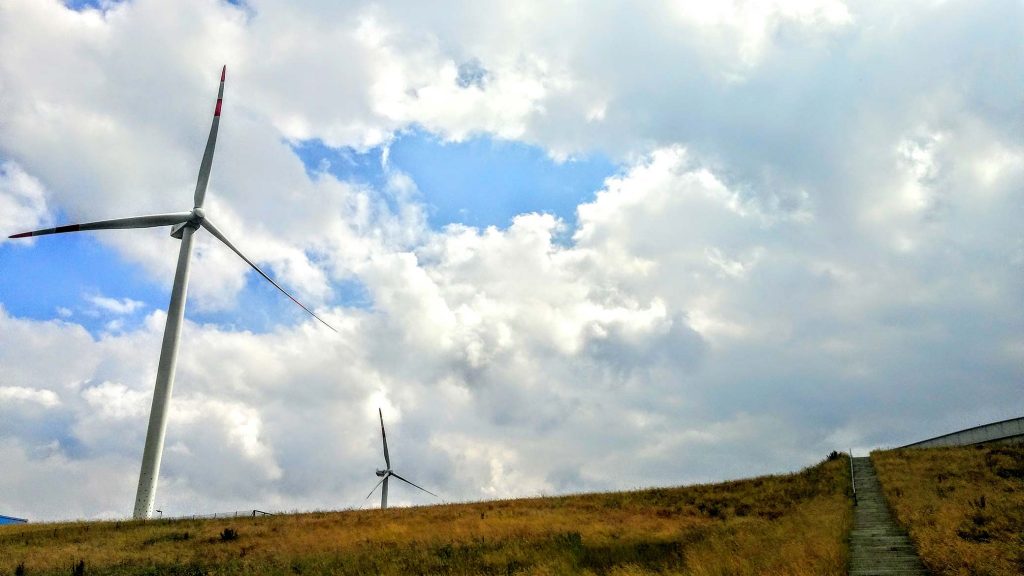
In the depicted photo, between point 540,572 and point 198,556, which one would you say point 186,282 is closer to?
point 198,556

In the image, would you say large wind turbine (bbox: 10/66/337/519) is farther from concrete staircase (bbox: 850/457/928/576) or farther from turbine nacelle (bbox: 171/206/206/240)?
concrete staircase (bbox: 850/457/928/576)

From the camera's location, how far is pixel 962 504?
28.0 meters

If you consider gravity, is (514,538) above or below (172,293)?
below

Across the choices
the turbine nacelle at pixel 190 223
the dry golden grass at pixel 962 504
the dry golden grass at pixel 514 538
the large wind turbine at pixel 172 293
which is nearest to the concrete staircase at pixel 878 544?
the dry golden grass at pixel 962 504

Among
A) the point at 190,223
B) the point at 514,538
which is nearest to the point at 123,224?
the point at 190,223

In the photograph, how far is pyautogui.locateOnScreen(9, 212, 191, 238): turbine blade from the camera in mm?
50156

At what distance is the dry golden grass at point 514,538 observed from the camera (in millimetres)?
23438

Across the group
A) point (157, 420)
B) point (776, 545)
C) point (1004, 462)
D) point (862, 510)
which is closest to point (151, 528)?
point (157, 420)

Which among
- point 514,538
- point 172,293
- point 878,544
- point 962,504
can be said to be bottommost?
point 878,544

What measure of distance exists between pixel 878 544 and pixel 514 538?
14.1 m

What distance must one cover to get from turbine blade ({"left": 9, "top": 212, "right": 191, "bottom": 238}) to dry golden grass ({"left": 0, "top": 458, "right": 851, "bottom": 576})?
20.5 metres

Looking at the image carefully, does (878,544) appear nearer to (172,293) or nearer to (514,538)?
(514,538)

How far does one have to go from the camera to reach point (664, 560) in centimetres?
2353

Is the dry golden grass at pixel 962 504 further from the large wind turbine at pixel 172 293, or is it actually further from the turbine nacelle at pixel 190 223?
the turbine nacelle at pixel 190 223
